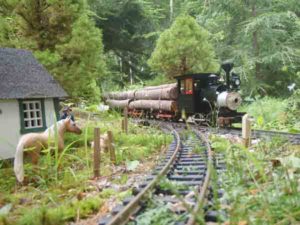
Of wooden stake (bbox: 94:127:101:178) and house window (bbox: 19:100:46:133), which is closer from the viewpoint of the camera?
wooden stake (bbox: 94:127:101:178)

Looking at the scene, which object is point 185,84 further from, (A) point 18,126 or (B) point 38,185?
(B) point 38,185

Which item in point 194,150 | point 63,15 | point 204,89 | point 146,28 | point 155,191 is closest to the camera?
point 155,191

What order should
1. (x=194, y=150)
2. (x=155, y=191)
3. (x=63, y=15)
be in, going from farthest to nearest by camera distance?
(x=63, y=15)
(x=194, y=150)
(x=155, y=191)

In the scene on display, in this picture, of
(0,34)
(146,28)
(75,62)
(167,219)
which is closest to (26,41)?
(0,34)

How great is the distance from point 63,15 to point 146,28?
1708 cm

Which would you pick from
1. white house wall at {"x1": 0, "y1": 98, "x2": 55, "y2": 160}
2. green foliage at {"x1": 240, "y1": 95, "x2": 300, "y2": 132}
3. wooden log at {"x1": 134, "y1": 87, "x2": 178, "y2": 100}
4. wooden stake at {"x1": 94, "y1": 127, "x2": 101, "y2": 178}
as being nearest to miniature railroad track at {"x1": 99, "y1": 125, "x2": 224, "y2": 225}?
wooden stake at {"x1": 94, "y1": 127, "x2": 101, "y2": 178}

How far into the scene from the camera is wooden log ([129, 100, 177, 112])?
17734mm

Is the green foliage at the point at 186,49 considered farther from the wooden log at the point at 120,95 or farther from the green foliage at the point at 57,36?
the green foliage at the point at 57,36

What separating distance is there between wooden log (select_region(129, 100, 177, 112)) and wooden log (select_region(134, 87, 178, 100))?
0.25 meters

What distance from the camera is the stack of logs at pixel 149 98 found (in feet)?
58.7

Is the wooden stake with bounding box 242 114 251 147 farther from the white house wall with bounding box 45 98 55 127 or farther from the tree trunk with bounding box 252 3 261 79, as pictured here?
the tree trunk with bounding box 252 3 261 79

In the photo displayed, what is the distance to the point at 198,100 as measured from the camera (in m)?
16.0

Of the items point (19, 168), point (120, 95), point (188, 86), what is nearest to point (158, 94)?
point (188, 86)

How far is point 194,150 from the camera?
28.1ft
